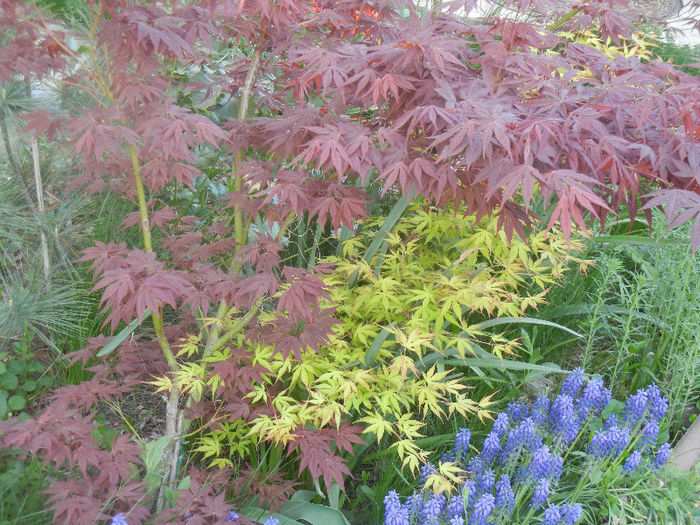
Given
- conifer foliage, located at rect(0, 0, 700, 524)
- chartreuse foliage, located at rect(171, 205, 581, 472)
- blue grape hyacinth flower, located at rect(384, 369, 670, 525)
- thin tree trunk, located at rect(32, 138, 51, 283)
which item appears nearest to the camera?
conifer foliage, located at rect(0, 0, 700, 524)

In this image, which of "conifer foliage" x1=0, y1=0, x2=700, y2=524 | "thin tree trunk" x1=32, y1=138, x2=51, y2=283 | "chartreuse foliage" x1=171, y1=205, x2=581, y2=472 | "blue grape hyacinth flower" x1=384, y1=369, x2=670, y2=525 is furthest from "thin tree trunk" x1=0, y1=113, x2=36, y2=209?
"blue grape hyacinth flower" x1=384, y1=369, x2=670, y2=525

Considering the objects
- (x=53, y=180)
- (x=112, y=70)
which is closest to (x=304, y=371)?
(x=112, y=70)

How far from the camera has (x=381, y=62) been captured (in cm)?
175

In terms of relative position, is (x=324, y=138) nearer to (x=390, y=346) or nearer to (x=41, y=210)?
(x=390, y=346)

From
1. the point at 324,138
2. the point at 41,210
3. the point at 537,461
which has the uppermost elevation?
the point at 324,138

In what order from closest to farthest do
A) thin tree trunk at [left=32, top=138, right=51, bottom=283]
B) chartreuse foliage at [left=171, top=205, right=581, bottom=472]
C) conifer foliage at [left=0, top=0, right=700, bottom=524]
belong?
conifer foliage at [left=0, top=0, right=700, bottom=524] → chartreuse foliage at [left=171, top=205, right=581, bottom=472] → thin tree trunk at [left=32, top=138, right=51, bottom=283]

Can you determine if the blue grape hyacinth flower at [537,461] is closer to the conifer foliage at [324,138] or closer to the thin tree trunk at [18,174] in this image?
the conifer foliage at [324,138]

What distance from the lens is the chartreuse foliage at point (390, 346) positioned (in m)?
1.95

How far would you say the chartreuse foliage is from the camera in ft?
6.39

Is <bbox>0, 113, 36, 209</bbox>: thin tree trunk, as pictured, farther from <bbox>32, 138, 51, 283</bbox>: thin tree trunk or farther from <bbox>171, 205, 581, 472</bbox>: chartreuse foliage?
<bbox>171, 205, 581, 472</bbox>: chartreuse foliage

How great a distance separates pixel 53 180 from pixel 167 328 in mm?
863

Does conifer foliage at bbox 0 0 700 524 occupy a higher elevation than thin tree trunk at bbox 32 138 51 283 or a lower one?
higher

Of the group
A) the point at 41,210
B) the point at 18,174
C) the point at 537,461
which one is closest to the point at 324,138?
the point at 537,461

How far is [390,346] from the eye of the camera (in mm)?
2318
